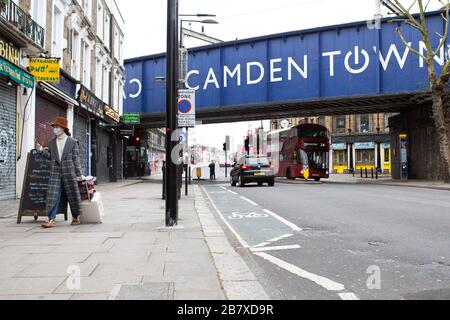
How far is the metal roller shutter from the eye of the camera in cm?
1254

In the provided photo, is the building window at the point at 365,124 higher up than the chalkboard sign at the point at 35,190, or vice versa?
the building window at the point at 365,124

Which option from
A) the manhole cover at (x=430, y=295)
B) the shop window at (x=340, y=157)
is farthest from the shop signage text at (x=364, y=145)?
the manhole cover at (x=430, y=295)

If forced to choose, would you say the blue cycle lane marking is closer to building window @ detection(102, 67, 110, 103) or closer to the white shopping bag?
the white shopping bag

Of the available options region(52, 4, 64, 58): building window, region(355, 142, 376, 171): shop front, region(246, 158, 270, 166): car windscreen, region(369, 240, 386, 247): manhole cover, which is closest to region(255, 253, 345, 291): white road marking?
region(369, 240, 386, 247): manhole cover

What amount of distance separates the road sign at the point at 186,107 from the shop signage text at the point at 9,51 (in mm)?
4928

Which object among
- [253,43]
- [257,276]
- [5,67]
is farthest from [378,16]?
[257,276]

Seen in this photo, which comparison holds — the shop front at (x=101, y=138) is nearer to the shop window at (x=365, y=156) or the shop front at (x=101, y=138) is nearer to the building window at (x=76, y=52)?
the building window at (x=76, y=52)

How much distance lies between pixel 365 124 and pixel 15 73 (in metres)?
50.0

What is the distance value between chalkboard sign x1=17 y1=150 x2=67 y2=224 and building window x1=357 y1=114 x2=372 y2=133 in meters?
52.3

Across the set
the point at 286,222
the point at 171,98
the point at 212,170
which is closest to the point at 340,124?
the point at 212,170

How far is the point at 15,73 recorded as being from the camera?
1189 cm

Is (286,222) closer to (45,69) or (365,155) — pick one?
(45,69)

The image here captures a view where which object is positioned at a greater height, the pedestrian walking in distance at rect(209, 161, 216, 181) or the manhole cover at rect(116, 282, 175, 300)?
the pedestrian walking in distance at rect(209, 161, 216, 181)

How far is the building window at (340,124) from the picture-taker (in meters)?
58.1
